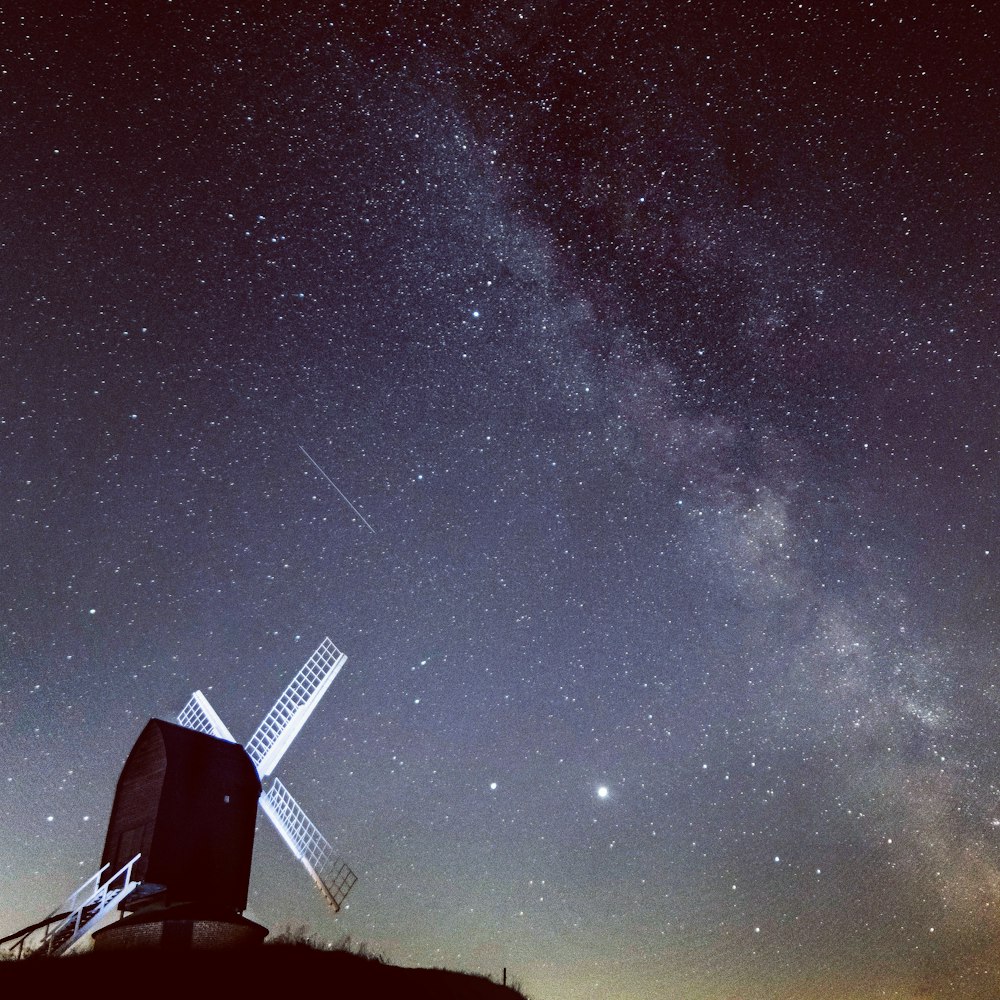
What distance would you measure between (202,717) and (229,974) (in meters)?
11.1

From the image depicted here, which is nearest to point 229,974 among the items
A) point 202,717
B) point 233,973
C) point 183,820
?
point 233,973

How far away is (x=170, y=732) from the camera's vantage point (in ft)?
68.5

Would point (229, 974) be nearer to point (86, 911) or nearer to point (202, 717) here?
point (86, 911)

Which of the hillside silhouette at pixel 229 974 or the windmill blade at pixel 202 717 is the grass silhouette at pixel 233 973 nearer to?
the hillside silhouette at pixel 229 974

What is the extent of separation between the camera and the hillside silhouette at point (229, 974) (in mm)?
14117

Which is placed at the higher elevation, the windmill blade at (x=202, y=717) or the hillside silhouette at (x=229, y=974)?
the windmill blade at (x=202, y=717)

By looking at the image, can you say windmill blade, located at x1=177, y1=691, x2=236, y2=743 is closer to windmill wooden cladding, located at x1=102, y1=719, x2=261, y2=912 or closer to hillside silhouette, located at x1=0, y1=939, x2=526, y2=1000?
windmill wooden cladding, located at x1=102, y1=719, x2=261, y2=912

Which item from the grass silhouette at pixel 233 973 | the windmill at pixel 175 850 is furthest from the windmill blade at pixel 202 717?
the grass silhouette at pixel 233 973

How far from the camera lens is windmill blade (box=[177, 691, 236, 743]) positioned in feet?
84.0

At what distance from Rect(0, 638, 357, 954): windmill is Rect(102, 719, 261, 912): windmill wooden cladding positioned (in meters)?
0.02

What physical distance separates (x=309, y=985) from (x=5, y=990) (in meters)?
5.48

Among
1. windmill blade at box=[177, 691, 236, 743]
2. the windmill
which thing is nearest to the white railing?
the windmill

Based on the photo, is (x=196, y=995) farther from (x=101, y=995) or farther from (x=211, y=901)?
(x=211, y=901)

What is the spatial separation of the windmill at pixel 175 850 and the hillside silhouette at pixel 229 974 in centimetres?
83
